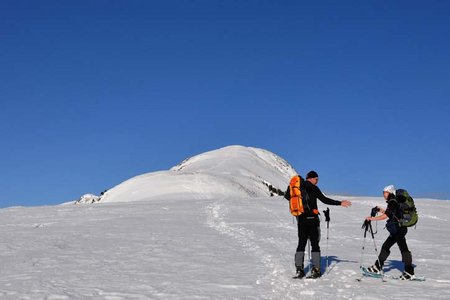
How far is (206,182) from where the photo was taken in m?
72.4

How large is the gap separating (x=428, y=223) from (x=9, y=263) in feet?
73.9

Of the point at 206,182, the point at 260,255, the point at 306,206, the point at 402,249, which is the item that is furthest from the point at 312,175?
the point at 206,182

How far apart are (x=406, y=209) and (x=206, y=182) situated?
6194 cm

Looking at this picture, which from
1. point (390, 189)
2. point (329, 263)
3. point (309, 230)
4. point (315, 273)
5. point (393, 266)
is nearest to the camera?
point (315, 273)

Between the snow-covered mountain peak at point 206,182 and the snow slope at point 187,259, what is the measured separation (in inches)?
1479

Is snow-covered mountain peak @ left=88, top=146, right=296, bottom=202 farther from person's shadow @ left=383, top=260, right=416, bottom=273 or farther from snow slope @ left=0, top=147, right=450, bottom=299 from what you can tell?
person's shadow @ left=383, top=260, right=416, bottom=273

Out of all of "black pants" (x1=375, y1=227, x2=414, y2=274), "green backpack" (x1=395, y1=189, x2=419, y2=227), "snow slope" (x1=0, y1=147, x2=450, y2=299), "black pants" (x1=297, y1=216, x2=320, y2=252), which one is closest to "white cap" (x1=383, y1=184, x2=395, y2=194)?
"green backpack" (x1=395, y1=189, x2=419, y2=227)

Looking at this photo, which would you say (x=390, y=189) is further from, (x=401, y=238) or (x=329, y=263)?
(x=329, y=263)

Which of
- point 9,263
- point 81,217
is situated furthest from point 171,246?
point 81,217

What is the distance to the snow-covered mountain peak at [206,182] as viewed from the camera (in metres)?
66.6

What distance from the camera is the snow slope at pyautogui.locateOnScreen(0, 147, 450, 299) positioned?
9148 millimetres

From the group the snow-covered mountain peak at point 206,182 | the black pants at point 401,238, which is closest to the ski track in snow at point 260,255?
the black pants at point 401,238

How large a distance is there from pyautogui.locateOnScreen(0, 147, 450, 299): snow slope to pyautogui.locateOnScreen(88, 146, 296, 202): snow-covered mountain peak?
3755 cm

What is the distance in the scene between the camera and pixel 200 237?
17.4 m
